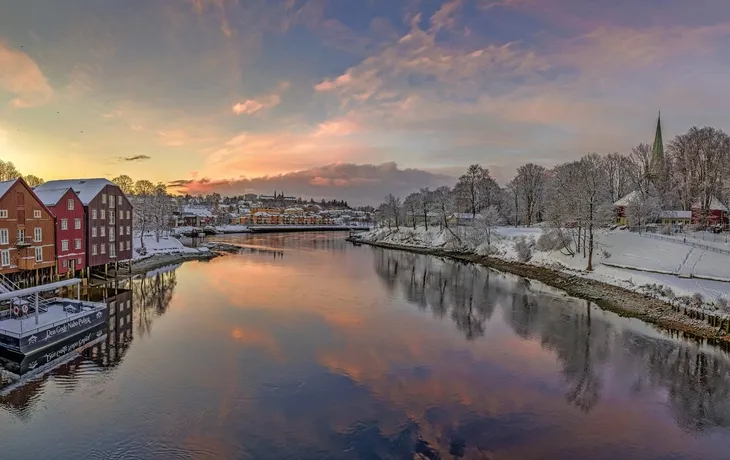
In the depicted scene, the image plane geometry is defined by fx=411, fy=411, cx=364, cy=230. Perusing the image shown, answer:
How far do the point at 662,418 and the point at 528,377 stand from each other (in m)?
3.83

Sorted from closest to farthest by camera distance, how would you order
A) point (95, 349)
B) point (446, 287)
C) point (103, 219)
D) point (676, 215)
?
1. point (95, 349)
2. point (446, 287)
3. point (103, 219)
4. point (676, 215)

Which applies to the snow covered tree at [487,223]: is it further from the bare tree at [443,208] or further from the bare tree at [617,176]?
the bare tree at [617,176]

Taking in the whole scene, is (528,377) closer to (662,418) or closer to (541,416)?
(541,416)

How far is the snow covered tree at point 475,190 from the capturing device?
69.1m

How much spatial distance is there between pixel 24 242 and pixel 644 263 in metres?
40.3

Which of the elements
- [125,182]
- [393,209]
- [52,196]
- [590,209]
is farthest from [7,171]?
[590,209]

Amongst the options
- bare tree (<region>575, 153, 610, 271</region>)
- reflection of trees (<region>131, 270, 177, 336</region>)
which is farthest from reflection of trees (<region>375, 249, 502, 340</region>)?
reflection of trees (<region>131, 270, 177, 336</region>)

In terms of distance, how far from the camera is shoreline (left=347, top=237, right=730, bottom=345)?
19.0m

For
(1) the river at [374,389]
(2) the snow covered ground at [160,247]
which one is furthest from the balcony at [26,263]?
(2) the snow covered ground at [160,247]

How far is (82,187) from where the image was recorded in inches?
1273

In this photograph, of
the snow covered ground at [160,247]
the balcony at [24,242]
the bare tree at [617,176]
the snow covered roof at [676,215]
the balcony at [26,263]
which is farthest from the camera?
the bare tree at [617,176]

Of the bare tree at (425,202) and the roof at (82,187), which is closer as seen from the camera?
the roof at (82,187)

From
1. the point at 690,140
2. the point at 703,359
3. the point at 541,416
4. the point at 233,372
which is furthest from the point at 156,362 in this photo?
the point at 690,140

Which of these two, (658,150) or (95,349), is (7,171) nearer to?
(95,349)
